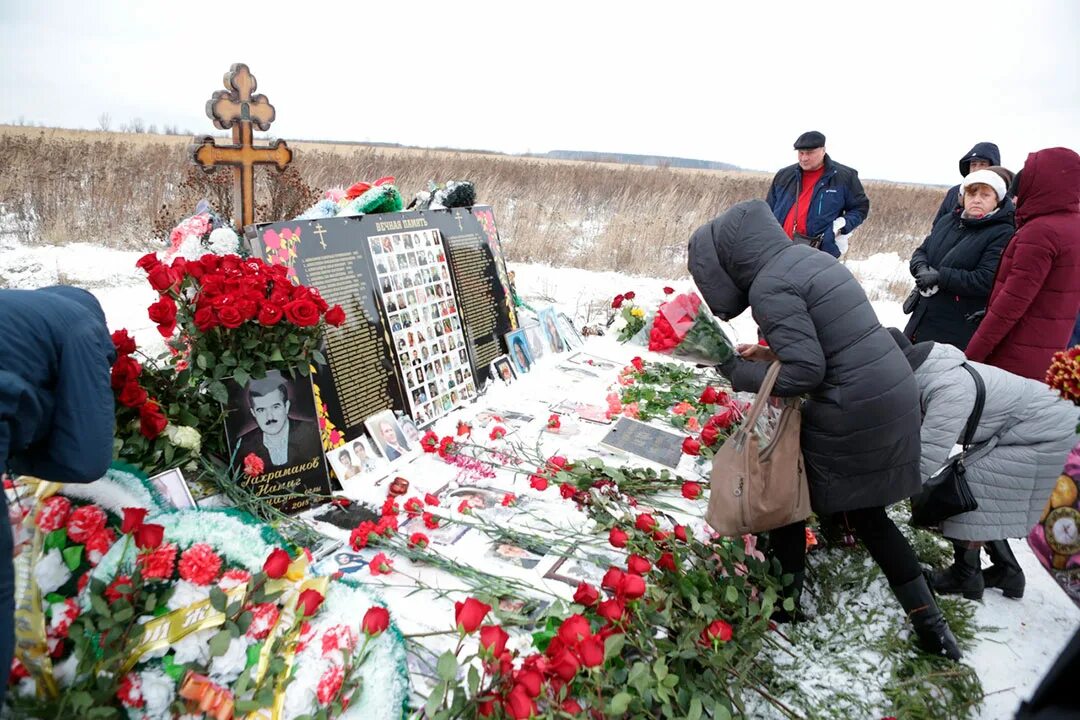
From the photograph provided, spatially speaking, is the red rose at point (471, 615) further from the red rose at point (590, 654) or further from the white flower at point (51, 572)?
the white flower at point (51, 572)

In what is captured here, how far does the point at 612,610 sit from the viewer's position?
1656mm

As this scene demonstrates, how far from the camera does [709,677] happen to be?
1840mm

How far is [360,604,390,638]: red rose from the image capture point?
155cm

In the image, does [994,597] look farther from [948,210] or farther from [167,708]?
[167,708]

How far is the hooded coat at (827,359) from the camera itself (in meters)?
2.07

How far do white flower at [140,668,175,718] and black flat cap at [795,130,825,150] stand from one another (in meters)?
5.28

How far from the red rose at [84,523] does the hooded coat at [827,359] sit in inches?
81.7

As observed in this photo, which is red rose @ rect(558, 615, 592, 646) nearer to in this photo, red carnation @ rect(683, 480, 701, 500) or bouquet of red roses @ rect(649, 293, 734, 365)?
red carnation @ rect(683, 480, 701, 500)

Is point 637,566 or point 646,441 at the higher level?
point 637,566

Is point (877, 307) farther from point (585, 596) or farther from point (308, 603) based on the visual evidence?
point (308, 603)

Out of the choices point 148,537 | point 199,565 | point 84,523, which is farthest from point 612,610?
point 84,523

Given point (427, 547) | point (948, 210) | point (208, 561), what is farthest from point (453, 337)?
point (948, 210)

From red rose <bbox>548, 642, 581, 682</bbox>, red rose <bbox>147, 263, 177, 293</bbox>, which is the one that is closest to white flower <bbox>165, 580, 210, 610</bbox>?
red rose <bbox>548, 642, 581, 682</bbox>

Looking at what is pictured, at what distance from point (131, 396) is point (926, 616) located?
2.97 meters
